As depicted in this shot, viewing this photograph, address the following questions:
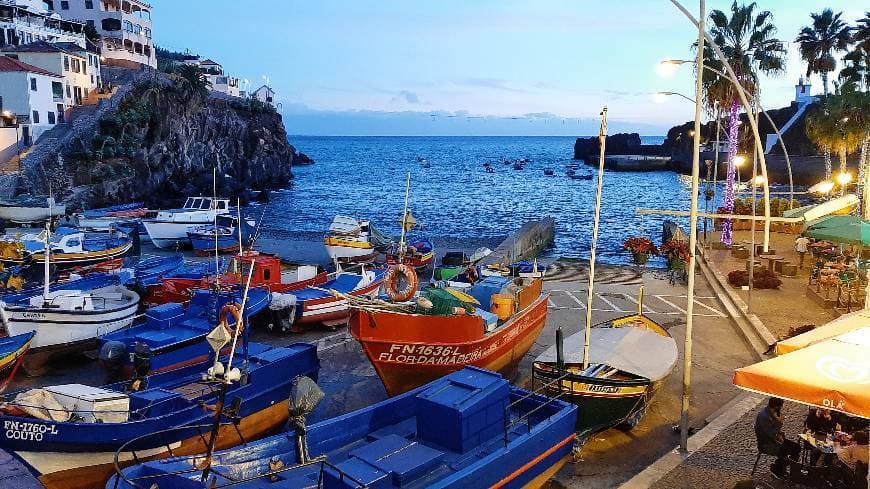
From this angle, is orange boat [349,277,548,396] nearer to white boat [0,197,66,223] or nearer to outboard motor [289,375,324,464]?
outboard motor [289,375,324,464]

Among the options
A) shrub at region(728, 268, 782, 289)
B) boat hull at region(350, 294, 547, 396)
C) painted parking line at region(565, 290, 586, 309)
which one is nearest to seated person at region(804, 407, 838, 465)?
boat hull at region(350, 294, 547, 396)

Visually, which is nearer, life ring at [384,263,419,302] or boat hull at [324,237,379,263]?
life ring at [384,263,419,302]

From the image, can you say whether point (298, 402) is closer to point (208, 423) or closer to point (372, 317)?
point (208, 423)

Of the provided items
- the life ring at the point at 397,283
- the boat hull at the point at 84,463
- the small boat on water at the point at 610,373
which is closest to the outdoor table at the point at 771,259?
the small boat on water at the point at 610,373

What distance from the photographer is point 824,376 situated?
8211mm

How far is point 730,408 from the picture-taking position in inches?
536

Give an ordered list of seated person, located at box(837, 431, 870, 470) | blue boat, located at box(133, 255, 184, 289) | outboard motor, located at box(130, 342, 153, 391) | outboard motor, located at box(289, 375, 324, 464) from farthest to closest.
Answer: blue boat, located at box(133, 255, 184, 289)
outboard motor, located at box(130, 342, 153, 391)
seated person, located at box(837, 431, 870, 470)
outboard motor, located at box(289, 375, 324, 464)

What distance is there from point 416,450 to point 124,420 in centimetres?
568

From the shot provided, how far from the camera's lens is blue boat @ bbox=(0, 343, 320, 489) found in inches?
436

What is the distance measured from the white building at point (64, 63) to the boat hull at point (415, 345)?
66.2 metres

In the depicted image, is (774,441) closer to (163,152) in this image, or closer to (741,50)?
(741,50)

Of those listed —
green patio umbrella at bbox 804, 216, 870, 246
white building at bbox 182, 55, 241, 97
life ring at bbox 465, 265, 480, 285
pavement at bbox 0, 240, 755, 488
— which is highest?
white building at bbox 182, 55, 241, 97

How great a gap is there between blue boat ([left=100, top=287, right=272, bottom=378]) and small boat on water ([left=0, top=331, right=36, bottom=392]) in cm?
169

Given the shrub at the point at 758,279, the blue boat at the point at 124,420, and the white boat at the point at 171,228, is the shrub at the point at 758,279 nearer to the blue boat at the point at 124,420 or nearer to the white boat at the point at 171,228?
the blue boat at the point at 124,420
